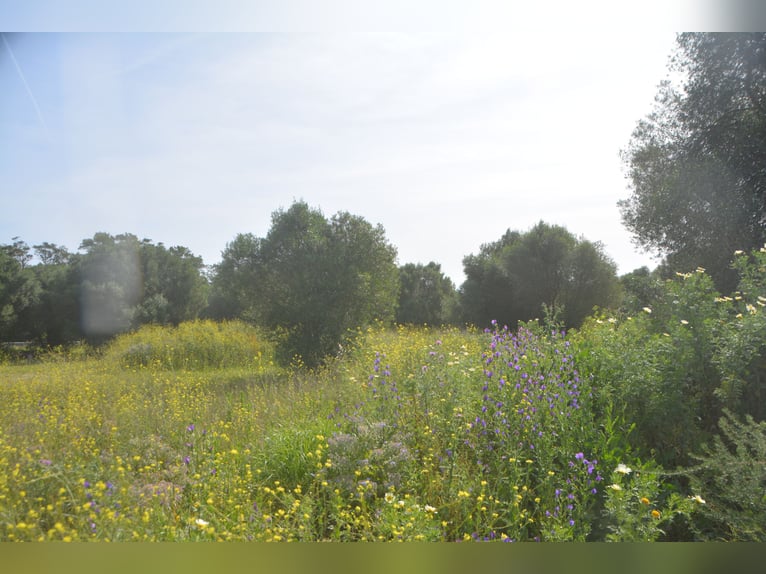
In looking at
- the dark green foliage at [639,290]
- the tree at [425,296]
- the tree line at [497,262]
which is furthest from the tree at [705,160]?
the tree at [425,296]

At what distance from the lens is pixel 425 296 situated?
4742mm

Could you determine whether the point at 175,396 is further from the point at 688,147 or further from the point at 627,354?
the point at 688,147

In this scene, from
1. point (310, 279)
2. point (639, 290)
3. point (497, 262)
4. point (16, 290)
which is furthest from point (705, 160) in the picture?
point (16, 290)

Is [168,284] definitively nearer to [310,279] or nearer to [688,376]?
[310,279]

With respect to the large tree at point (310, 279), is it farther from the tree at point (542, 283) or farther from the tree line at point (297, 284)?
the tree at point (542, 283)

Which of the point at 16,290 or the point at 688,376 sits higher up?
the point at 16,290

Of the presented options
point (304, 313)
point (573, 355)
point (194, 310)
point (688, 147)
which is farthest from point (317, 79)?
point (688, 147)

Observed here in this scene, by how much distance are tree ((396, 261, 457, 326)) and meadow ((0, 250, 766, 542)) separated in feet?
2.65

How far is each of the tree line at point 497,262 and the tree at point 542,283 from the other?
0.05ft

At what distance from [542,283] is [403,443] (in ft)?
9.25

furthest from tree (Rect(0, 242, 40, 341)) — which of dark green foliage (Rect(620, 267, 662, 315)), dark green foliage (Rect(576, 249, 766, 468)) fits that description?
dark green foliage (Rect(620, 267, 662, 315))

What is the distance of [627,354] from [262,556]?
2406 mm

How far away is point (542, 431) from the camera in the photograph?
261 cm

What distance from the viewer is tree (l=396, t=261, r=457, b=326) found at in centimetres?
439
